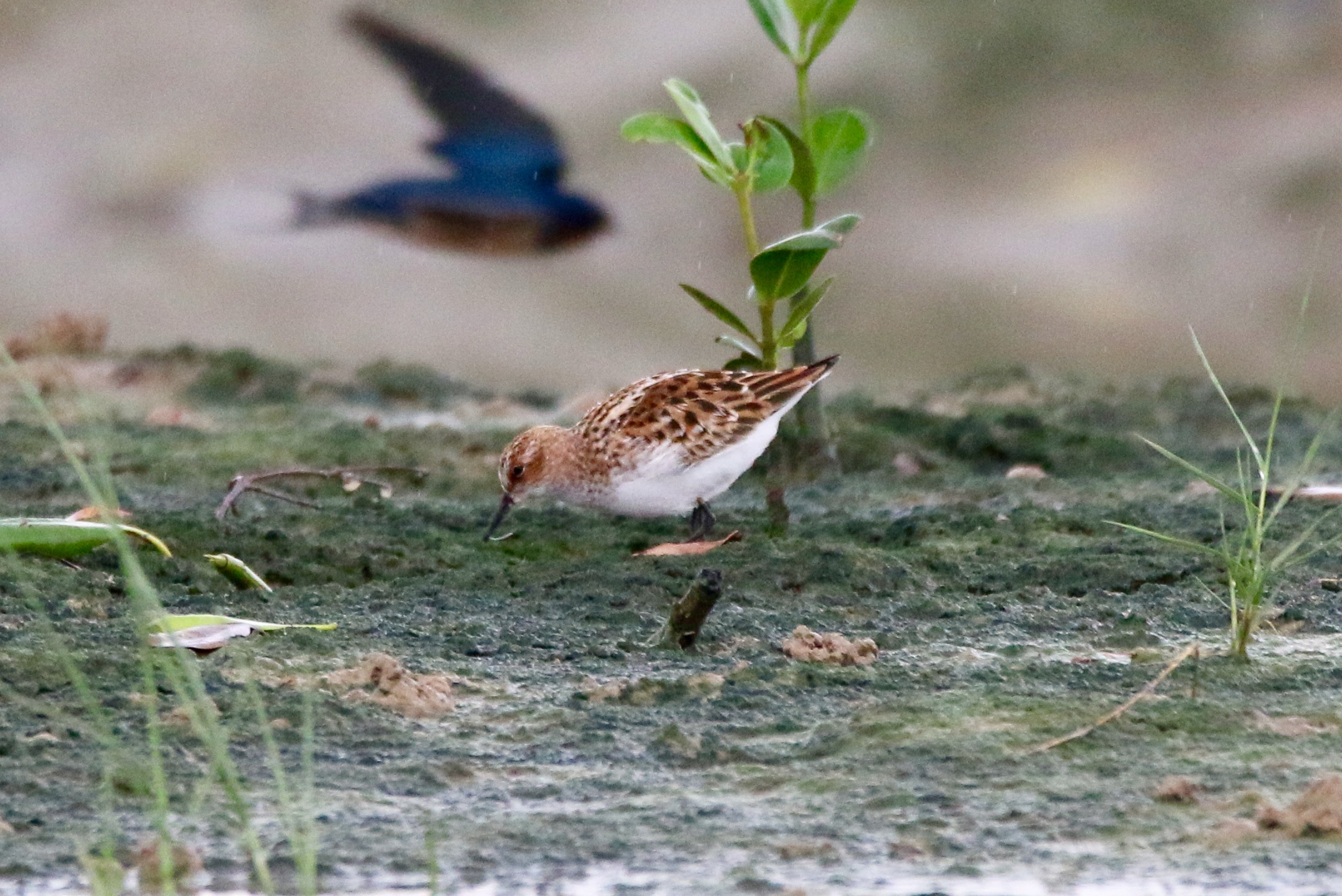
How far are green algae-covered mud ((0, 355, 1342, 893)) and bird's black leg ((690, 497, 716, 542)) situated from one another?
3.7 inches

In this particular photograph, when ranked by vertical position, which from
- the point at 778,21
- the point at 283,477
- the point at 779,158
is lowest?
the point at 283,477

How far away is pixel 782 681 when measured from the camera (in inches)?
110

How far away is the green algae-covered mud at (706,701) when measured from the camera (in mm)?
2057

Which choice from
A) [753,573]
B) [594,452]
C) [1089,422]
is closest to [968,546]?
[753,573]

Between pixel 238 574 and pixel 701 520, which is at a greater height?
pixel 701 520

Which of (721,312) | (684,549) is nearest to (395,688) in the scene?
(684,549)

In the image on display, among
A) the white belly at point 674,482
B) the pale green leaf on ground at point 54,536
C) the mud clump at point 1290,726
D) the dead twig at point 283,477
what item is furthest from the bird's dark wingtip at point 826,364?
the mud clump at point 1290,726

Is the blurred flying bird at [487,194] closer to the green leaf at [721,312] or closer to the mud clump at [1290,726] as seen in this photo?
the green leaf at [721,312]

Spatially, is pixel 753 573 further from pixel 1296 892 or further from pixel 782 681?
pixel 1296 892

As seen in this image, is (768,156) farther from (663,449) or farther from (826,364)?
(663,449)

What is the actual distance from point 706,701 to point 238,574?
4.06 feet

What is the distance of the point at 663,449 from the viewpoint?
4.17 metres

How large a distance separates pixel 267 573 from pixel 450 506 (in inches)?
39.6

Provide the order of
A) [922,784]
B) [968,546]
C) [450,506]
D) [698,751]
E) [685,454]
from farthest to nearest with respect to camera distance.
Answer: [450,506] → [685,454] → [968,546] → [698,751] → [922,784]
